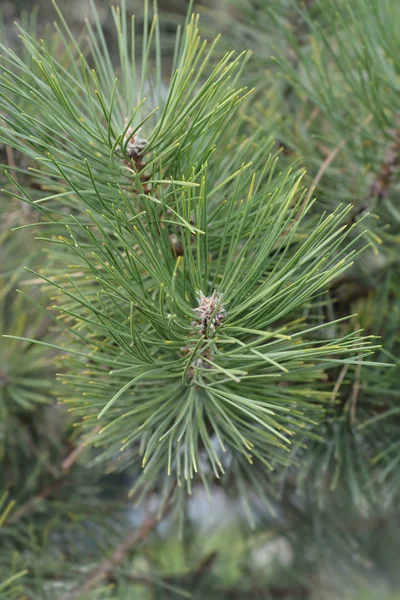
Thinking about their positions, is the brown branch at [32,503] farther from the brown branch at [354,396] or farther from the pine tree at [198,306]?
the brown branch at [354,396]

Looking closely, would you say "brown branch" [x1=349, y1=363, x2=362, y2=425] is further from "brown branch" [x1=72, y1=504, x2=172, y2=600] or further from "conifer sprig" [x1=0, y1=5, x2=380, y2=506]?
"brown branch" [x1=72, y1=504, x2=172, y2=600]

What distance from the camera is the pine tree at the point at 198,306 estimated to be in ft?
0.89

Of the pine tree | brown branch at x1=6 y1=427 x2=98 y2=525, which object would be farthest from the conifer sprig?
brown branch at x1=6 y1=427 x2=98 y2=525

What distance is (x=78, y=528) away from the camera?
471 millimetres

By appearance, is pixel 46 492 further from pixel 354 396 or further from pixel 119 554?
pixel 354 396

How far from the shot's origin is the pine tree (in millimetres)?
272

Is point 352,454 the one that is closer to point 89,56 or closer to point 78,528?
point 78,528

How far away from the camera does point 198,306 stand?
0.29 metres

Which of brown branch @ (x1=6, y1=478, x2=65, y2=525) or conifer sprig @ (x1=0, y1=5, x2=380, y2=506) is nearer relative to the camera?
conifer sprig @ (x1=0, y1=5, x2=380, y2=506)

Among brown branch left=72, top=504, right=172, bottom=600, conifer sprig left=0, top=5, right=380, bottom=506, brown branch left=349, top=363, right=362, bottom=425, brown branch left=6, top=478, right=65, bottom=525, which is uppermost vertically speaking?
conifer sprig left=0, top=5, right=380, bottom=506

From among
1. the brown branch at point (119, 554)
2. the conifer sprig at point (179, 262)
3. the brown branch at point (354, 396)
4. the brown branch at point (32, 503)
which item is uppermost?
the conifer sprig at point (179, 262)

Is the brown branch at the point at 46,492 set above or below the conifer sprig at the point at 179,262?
below

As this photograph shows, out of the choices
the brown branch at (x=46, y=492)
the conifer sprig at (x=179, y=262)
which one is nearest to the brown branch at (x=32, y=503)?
the brown branch at (x=46, y=492)

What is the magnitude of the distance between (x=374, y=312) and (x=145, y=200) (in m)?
0.22
